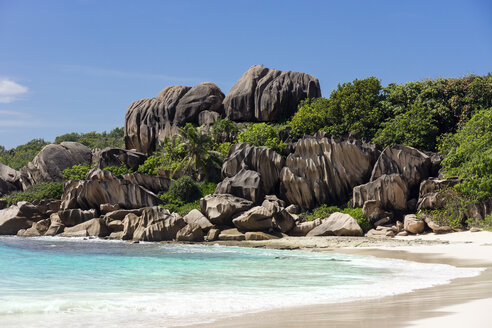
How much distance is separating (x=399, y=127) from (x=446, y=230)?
34.3 ft

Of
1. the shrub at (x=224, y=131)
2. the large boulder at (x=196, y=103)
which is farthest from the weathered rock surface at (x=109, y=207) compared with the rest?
the large boulder at (x=196, y=103)

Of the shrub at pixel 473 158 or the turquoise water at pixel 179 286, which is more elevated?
the shrub at pixel 473 158

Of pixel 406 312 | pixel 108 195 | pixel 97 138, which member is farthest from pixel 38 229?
pixel 97 138

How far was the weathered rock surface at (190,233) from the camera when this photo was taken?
25.6m

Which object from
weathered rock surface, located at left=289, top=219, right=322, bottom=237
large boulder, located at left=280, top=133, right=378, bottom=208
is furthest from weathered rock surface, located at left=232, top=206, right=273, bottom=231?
large boulder, located at left=280, top=133, right=378, bottom=208

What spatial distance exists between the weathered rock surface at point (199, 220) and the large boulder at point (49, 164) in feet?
79.2

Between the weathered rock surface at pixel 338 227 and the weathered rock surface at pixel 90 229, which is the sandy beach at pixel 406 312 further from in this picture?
the weathered rock surface at pixel 90 229

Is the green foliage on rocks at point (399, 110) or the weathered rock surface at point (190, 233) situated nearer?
the weathered rock surface at point (190, 233)

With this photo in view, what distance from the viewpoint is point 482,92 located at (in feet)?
104

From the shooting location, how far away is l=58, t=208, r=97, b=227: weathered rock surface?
3170 centimetres

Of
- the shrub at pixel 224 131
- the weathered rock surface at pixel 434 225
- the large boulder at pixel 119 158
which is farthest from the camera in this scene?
the large boulder at pixel 119 158

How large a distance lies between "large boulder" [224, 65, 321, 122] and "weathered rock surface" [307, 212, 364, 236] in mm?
20579

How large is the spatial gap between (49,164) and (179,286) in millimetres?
41737

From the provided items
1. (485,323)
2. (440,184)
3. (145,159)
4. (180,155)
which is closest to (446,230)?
(440,184)
